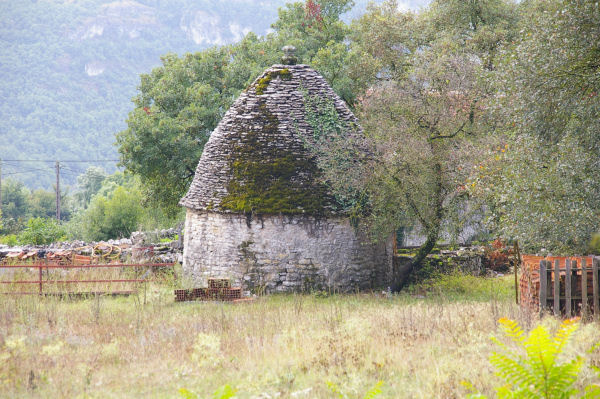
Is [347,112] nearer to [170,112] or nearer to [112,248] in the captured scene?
[170,112]

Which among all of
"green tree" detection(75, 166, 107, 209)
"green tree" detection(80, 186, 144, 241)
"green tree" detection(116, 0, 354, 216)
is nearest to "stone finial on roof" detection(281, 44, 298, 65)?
"green tree" detection(116, 0, 354, 216)

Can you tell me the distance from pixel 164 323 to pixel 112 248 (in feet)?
48.2

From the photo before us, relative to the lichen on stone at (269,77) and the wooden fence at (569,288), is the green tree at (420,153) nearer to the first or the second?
the lichen on stone at (269,77)

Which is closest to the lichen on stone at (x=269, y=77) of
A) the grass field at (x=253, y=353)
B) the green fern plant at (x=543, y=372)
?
the grass field at (x=253, y=353)

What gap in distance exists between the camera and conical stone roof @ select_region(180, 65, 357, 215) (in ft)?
47.5

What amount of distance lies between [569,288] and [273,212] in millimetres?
7306

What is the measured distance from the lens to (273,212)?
14.2 metres

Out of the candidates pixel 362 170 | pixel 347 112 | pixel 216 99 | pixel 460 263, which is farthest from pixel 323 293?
pixel 216 99

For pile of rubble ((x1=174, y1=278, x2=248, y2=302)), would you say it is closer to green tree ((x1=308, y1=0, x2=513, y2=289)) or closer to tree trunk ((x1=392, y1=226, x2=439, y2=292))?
green tree ((x1=308, y1=0, x2=513, y2=289))

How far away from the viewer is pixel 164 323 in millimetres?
9492

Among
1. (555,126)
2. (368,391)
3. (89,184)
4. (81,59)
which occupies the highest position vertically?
(81,59)

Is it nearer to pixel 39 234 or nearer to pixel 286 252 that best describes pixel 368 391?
pixel 286 252

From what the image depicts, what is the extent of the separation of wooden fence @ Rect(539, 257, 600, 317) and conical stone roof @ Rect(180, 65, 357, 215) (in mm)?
6200

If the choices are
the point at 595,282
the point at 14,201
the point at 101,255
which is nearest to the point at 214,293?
the point at 595,282
